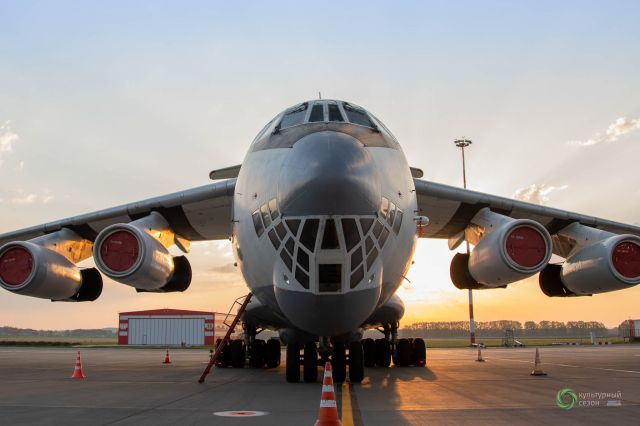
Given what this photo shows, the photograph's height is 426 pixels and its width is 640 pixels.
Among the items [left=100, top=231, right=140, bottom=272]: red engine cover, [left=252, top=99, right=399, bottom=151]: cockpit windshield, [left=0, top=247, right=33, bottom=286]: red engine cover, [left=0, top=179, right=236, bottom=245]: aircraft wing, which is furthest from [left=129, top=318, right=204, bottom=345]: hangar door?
[left=252, top=99, right=399, bottom=151]: cockpit windshield

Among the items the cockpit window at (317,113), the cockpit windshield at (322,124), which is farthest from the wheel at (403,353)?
the cockpit window at (317,113)

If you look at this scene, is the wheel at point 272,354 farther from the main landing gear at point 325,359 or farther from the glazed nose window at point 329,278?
the glazed nose window at point 329,278

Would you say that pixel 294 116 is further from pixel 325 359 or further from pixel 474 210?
pixel 474 210

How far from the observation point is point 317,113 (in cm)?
791

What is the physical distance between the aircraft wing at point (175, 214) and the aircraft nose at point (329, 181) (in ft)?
14.0

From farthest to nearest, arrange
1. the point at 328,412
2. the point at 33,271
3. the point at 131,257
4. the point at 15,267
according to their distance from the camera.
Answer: the point at 15,267 < the point at 33,271 < the point at 131,257 < the point at 328,412

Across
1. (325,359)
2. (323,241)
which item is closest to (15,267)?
(325,359)

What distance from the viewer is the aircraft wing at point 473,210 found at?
1079cm

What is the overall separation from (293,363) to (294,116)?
3648 millimetres

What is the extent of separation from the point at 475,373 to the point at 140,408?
6958 mm

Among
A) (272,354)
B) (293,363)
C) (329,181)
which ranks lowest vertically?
(272,354)

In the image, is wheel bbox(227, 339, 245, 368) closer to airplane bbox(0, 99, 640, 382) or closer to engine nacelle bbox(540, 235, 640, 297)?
airplane bbox(0, 99, 640, 382)

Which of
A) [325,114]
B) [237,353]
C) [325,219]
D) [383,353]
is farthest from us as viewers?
[383,353]

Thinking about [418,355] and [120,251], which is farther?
[418,355]
